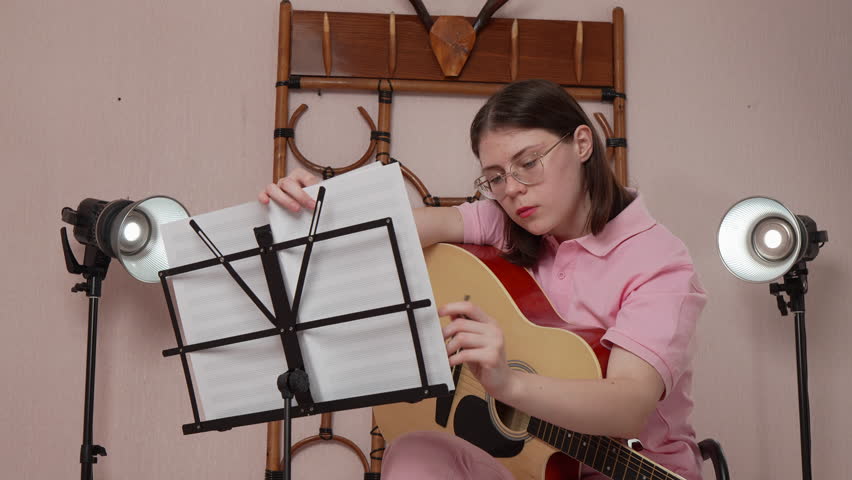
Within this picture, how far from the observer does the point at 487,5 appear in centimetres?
234

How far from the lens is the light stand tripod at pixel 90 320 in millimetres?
1999

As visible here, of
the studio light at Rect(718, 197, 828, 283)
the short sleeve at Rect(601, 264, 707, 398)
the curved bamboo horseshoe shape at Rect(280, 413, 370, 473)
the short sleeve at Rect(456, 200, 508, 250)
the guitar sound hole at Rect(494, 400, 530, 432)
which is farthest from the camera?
the curved bamboo horseshoe shape at Rect(280, 413, 370, 473)

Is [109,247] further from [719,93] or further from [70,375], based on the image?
[719,93]

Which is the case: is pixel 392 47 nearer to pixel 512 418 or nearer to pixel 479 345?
pixel 512 418

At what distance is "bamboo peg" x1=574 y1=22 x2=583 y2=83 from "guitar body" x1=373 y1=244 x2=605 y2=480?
902 millimetres

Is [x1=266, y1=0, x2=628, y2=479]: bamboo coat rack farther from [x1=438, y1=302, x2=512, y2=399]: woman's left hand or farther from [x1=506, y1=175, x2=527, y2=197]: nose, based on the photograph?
[x1=438, y1=302, x2=512, y2=399]: woman's left hand

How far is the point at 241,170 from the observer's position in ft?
7.80

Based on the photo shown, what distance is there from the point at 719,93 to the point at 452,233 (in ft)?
4.13

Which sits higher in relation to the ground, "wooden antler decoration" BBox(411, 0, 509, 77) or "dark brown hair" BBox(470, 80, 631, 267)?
"wooden antler decoration" BBox(411, 0, 509, 77)

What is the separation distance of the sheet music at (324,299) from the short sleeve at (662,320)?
0.38 m

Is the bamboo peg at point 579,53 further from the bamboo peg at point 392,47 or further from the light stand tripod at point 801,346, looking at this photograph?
the light stand tripod at point 801,346

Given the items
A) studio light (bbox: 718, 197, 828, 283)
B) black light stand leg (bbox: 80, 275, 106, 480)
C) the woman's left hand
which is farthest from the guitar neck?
black light stand leg (bbox: 80, 275, 106, 480)

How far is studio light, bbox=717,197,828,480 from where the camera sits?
77.9 inches

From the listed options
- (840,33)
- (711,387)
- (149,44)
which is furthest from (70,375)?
(840,33)
